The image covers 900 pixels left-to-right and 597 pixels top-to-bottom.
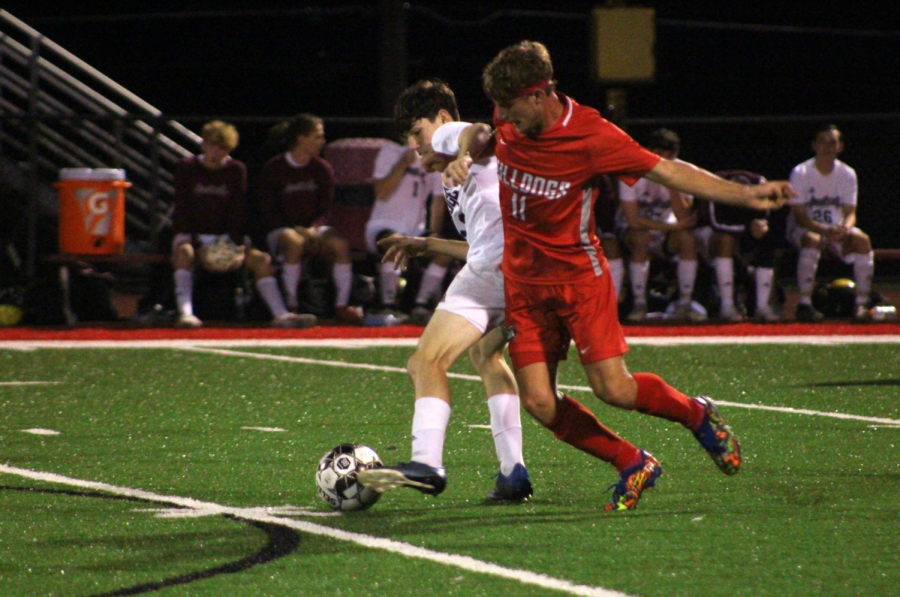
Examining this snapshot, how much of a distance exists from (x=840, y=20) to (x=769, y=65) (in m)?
1.70

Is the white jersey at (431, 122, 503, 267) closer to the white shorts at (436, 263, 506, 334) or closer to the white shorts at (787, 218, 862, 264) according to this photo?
the white shorts at (436, 263, 506, 334)

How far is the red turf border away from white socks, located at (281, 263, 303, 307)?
1.13 ft

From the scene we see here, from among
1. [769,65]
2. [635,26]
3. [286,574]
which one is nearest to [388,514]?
[286,574]

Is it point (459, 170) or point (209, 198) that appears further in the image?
point (209, 198)

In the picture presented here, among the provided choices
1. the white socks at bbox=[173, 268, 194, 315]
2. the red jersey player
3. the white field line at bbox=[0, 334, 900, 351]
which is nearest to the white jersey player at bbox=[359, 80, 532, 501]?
the red jersey player

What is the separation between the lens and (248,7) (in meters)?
22.8

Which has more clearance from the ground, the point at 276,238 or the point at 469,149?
the point at 469,149

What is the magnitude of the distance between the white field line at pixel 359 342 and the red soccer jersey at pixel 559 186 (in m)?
6.12

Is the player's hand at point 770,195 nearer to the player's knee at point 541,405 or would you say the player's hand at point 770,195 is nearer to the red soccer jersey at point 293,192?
the player's knee at point 541,405

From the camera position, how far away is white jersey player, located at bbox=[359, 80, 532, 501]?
5.04m

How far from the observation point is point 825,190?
12.9 m

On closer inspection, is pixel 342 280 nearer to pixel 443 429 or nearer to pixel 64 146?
pixel 64 146

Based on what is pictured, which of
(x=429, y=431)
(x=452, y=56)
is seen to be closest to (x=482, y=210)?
(x=429, y=431)

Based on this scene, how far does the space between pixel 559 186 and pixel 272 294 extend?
7.86m
